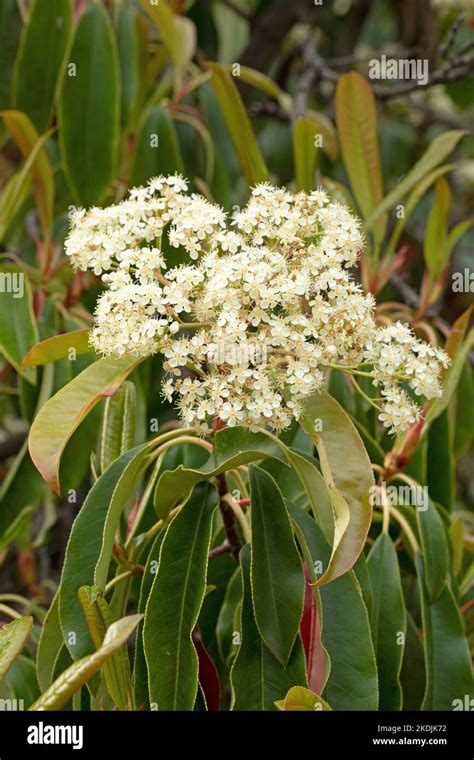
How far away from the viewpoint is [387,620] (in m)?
1.55

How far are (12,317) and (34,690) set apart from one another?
2.20ft

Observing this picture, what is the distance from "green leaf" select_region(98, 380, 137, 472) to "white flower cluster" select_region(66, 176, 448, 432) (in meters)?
0.25

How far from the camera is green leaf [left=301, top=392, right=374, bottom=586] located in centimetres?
110

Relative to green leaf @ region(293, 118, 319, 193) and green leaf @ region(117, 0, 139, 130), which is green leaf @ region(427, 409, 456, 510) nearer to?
green leaf @ region(293, 118, 319, 193)

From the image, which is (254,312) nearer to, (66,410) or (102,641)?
(66,410)

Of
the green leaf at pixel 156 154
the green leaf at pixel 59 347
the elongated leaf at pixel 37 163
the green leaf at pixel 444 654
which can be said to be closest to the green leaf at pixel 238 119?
the green leaf at pixel 156 154

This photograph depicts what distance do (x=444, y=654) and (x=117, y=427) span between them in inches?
25.9

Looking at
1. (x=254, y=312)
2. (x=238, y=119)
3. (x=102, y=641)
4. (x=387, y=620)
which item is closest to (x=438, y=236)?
(x=238, y=119)

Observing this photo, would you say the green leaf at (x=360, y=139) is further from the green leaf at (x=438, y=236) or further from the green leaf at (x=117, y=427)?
the green leaf at (x=117, y=427)

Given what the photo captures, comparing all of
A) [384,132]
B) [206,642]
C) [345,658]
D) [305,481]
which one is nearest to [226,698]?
[206,642]

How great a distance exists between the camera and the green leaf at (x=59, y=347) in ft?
4.33

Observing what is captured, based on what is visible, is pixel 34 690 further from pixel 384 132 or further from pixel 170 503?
pixel 384 132

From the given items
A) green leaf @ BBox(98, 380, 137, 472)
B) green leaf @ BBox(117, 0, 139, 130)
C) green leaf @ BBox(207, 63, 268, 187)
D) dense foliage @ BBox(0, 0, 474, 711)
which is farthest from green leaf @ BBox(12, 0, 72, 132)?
green leaf @ BBox(98, 380, 137, 472)

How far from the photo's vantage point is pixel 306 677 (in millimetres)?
1309
